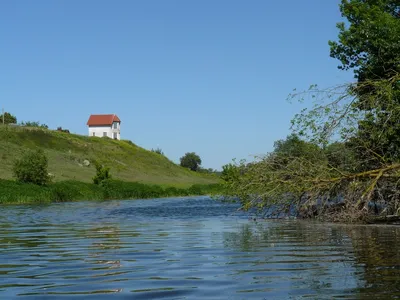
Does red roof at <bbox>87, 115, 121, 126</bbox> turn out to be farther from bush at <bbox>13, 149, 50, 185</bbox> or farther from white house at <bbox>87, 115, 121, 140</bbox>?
bush at <bbox>13, 149, 50, 185</bbox>

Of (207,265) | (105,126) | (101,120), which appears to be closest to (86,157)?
(105,126)

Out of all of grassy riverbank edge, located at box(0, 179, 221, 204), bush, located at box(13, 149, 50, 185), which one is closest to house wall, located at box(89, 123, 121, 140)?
grassy riverbank edge, located at box(0, 179, 221, 204)

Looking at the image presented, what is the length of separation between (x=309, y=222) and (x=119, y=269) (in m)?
13.4

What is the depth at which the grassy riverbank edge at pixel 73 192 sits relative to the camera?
4944 cm

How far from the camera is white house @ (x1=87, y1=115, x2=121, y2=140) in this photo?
163 meters

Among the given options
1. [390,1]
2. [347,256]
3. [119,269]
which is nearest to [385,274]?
[347,256]

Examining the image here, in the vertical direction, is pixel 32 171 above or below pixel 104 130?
below

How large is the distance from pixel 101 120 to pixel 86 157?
198ft

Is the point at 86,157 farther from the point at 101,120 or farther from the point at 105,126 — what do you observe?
the point at 101,120

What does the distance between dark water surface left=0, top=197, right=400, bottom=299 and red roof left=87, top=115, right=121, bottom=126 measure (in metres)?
145

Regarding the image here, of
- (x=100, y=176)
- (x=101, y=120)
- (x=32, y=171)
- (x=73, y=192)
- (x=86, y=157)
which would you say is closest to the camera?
(x=73, y=192)

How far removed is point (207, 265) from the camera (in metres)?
11.4

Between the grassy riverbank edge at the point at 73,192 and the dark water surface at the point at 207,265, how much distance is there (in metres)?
24.8

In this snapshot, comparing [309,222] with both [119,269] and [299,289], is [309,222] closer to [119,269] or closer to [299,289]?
[119,269]
